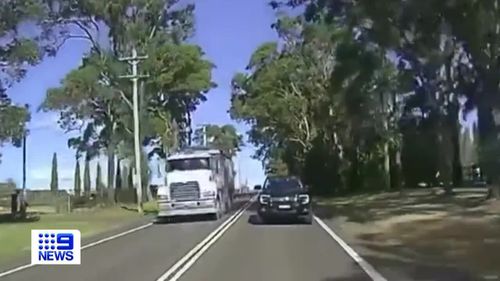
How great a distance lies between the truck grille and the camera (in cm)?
3888

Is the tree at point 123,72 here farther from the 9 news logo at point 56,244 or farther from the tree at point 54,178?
the 9 news logo at point 56,244

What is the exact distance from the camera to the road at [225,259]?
55.7ft

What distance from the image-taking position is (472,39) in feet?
105

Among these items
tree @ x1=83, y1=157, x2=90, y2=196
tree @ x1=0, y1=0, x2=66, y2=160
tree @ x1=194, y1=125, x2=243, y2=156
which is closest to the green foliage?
tree @ x1=0, y1=0, x2=66, y2=160

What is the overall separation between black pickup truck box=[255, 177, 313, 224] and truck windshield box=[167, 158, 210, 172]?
527 cm

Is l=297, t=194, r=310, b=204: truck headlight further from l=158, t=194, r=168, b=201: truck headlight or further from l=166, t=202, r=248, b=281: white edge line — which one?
l=158, t=194, r=168, b=201: truck headlight

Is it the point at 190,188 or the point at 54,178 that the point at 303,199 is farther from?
the point at 54,178

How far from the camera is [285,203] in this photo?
3400cm

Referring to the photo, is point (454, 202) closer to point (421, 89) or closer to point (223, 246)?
point (421, 89)

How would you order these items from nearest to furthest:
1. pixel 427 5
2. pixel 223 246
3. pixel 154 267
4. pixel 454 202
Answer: pixel 154 267 < pixel 223 246 < pixel 427 5 < pixel 454 202

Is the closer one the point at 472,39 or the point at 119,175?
the point at 472,39

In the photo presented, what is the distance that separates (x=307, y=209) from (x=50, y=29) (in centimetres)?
2965

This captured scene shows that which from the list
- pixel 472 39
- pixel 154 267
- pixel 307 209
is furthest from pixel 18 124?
pixel 154 267

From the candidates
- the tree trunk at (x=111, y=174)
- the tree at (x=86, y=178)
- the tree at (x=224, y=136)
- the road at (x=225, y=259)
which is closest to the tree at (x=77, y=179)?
the tree at (x=86, y=178)
